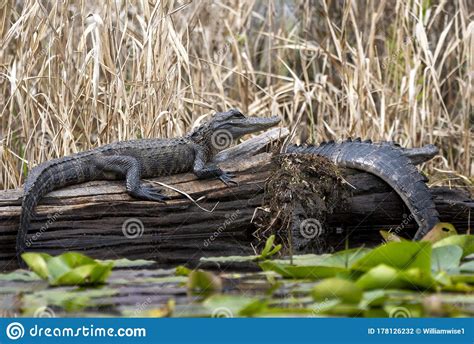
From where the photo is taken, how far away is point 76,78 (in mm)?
6484

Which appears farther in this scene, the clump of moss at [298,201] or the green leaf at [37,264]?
the clump of moss at [298,201]

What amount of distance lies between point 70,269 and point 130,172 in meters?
2.12

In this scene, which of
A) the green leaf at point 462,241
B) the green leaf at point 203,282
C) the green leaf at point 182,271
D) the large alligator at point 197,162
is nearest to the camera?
the green leaf at point 203,282

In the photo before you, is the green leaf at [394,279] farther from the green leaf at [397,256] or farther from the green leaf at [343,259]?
the green leaf at [343,259]

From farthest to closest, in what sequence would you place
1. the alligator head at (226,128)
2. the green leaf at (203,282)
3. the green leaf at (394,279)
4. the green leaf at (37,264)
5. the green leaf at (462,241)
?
the alligator head at (226,128) → the green leaf at (462,241) → the green leaf at (37,264) → the green leaf at (203,282) → the green leaf at (394,279)

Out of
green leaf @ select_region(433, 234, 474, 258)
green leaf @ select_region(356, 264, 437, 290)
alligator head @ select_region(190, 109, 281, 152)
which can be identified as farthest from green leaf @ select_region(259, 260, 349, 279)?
alligator head @ select_region(190, 109, 281, 152)

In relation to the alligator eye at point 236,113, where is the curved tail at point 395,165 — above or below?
below

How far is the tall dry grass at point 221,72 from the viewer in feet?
20.9

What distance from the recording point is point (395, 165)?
5848 millimetres

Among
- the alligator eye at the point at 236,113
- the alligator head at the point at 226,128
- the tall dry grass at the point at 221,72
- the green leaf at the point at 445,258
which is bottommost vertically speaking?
the green leaf at the point at 445,258

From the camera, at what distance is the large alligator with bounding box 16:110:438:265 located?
5.41 metres

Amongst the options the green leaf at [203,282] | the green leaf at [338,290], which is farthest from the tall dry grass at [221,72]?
the green leaf at [338,290]

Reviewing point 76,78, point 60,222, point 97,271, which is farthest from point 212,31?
point 97,271

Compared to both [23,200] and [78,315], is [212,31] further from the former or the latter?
[78,315]
